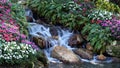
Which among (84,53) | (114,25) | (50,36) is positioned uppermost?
(114,25)

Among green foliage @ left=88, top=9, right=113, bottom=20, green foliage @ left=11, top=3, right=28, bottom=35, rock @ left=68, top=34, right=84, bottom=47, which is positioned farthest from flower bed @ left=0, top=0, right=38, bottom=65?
green foliage @ left=88, top=9, right=113, bottom=20

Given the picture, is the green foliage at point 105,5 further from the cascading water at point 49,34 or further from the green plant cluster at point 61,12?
the cascading water at point 49,34

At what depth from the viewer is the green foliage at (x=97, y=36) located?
13.2m

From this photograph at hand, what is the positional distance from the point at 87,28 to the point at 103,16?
43.3 inches

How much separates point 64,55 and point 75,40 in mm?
1732

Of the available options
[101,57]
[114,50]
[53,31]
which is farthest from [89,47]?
[53,31]

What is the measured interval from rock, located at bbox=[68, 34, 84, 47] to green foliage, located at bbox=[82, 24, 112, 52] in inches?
12.6

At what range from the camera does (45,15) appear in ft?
50.4

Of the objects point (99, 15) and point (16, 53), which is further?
point (99, 15)

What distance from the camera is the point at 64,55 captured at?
12.3 metres

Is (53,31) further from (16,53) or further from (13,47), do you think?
(16,53)

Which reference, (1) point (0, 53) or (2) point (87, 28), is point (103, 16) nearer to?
(2) point (87, 28)

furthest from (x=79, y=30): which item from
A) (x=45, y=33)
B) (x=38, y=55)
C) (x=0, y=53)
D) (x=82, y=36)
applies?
(x=0, y=53)

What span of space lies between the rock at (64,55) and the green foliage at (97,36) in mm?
1204
